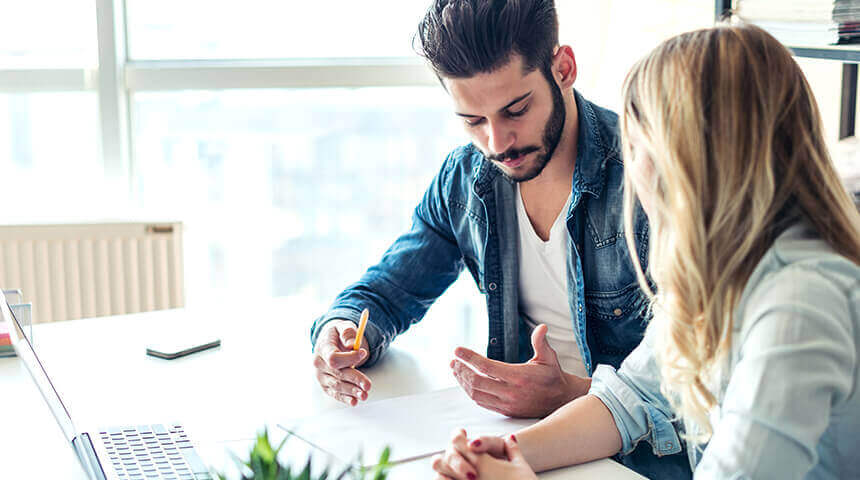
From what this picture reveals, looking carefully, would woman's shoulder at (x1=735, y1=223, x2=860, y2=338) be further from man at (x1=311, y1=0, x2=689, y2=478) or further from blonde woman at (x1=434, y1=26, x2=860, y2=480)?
man at (x1=311, y1=0, x2=689, y2=478)

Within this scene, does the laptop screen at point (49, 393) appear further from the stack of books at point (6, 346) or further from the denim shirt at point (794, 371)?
the denim shirt at point (794, 371)

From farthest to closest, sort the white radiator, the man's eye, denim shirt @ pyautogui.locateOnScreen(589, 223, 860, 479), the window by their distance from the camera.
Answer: the window → the white radiator → the man's eye → denim shirt @ pyautogui.locateOnScreen(589, 223, 860, 479)

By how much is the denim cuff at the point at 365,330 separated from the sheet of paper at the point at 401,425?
19 cm

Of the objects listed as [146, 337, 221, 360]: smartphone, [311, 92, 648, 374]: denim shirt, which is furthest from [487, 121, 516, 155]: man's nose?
[146, 337, 221, 360]: smartphone

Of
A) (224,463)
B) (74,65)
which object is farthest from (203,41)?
(224,463)

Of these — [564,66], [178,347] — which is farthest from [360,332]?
[564,66]

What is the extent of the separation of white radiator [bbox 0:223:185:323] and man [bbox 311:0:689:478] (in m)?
1.05

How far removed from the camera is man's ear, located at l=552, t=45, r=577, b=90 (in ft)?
4.79

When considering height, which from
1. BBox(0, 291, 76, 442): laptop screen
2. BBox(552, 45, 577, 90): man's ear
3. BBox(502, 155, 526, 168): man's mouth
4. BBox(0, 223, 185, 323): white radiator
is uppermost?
BBox(552, 45, 577, 90): man's ear

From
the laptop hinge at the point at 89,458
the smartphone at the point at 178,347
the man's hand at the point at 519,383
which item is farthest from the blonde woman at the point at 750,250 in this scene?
the smartphone at the point at 178,347

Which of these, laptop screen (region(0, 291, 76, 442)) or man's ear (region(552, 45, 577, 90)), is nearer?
laptop screen (region(0, 291, 76, 442))

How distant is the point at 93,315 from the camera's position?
241cm

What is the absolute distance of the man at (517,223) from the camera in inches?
54.9

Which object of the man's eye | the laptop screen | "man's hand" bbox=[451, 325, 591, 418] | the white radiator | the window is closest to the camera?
the laptop screen
